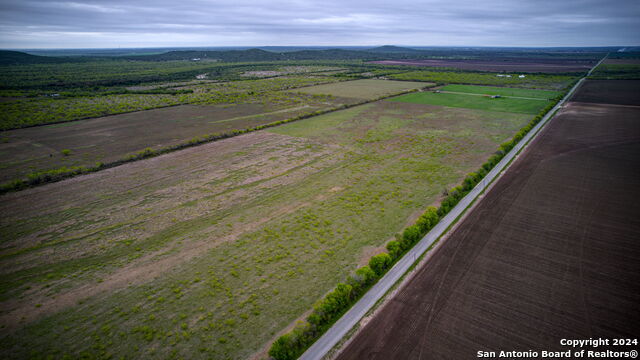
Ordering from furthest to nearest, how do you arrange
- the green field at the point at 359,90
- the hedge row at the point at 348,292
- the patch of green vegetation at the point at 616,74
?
the patch of green vegetation at the point at 616,74 < the green field at the point at 359,90 < the hedge row at the point at 348,292

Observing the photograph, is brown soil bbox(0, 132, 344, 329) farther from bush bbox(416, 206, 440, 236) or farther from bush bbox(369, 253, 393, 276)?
bush bbox(369, 253, 393, 276)

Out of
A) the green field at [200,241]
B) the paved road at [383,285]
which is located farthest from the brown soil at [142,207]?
the paved road at [383,285]

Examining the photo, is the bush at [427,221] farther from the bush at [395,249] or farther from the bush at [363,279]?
the bush at [363,279]

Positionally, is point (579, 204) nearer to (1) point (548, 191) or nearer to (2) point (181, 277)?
(1) point (548, 191)

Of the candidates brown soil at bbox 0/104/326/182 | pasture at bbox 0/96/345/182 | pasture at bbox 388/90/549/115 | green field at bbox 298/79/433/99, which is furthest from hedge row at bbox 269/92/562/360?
green field at bbox 298/79/433/99

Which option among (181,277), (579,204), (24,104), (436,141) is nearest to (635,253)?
(579,204)

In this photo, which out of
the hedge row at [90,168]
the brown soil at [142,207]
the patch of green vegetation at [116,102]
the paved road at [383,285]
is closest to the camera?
the paved road at [383,285]
